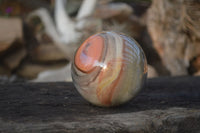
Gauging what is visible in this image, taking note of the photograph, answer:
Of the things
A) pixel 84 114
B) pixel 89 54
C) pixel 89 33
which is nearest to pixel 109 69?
pixel 89 54

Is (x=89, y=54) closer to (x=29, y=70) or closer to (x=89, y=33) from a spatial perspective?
(x=89, y=33)

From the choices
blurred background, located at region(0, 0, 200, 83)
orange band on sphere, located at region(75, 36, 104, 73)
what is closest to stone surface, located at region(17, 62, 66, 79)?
blurred background, located at region(0, 0, 200, 83)

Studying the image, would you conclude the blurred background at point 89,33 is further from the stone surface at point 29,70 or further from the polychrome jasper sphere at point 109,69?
the polychrome jasper sphere at point 109,69

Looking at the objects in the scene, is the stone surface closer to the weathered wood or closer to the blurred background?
the blurred background

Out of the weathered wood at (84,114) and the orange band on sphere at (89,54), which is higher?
the orange band on sphere at (89,54)

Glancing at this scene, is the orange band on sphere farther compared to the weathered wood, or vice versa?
the orange band on sphere

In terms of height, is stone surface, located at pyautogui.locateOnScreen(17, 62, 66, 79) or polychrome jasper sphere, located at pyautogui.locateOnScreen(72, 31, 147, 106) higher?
polychrome jasper sphere, located at pyautogui.locateOnScreen(72, 31, 147, 106)

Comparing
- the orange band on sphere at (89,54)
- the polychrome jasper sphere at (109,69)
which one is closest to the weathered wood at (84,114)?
the polychrome jasper sphere at (109,69)

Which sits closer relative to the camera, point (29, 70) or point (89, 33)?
point (89, 33)
